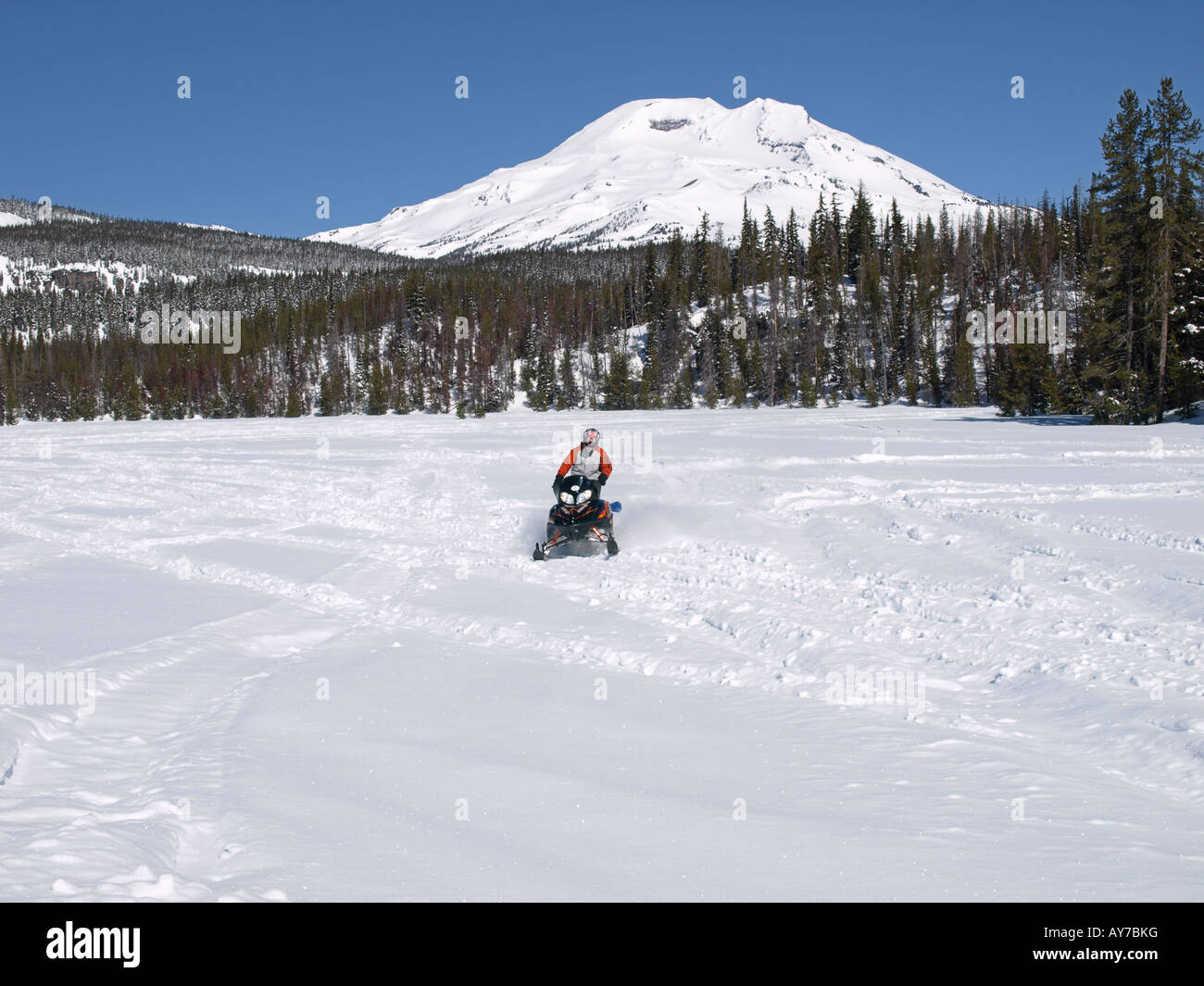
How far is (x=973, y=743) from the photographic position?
18.6 feet

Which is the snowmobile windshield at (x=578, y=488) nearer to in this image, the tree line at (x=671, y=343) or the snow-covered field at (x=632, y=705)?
the snow-covered field at (x=632, y=705)

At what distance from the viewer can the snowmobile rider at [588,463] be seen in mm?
14375

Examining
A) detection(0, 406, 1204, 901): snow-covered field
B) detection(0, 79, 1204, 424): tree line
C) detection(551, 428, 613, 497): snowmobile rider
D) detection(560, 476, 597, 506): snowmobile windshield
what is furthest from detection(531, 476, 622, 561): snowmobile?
detection(0, 79, 1204, 424): tree line

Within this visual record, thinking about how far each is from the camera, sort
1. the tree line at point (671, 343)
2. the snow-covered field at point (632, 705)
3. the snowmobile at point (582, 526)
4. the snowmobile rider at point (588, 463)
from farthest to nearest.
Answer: the tree line at point (671, 343), the snowmobile rider at point (588, 463), the snowmobile at point (582, 526), the snow-covered field at point (632, 705)

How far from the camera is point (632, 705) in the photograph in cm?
668

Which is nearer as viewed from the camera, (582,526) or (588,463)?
(582,526)

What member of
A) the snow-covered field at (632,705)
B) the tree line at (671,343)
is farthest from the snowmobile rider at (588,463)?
the tree line at (671,343)

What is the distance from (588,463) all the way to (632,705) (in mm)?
8282

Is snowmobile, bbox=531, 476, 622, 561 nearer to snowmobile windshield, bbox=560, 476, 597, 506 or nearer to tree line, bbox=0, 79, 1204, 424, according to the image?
snowmobile windshield, bbox=560, 476, 597, 506

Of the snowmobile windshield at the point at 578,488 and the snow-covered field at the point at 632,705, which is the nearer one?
the snow-covered field at the point at 632,705

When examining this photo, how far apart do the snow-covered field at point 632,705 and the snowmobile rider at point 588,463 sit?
49.8 inches

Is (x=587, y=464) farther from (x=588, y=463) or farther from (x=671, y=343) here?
(x=671, y=343)

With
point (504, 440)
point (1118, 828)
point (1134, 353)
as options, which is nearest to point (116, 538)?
point (1118, 828)

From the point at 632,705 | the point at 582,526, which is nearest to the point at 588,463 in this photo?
the point at 582,526
